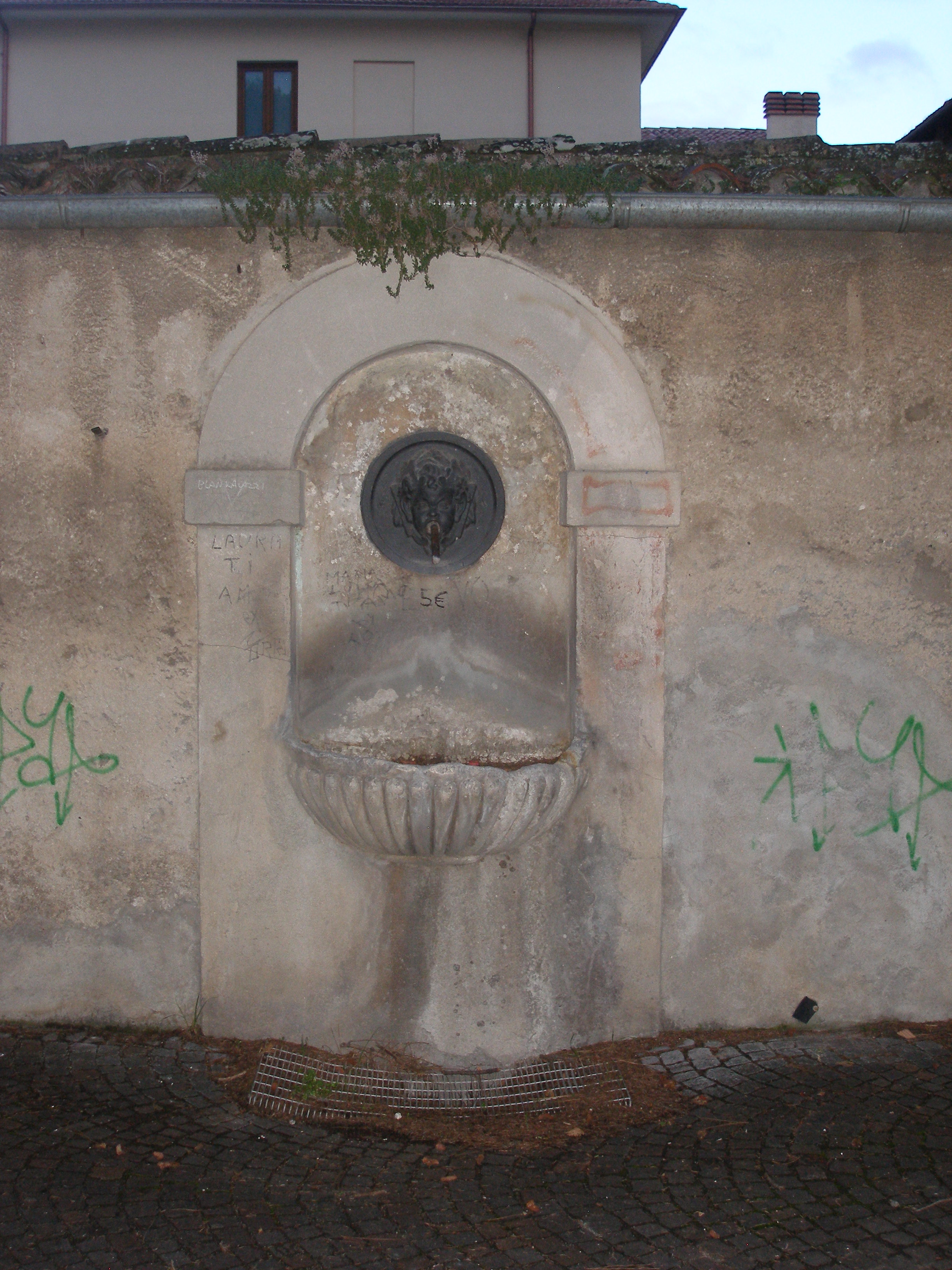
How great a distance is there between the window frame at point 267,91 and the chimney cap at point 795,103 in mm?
7176

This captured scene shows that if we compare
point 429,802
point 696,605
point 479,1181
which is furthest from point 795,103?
point 479,1181

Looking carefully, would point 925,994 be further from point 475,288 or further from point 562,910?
point 475,288

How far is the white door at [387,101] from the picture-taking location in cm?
1468

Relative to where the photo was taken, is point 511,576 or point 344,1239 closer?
point 344,1239

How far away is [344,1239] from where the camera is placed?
3047 millimetres

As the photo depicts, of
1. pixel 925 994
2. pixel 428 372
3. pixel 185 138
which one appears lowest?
pixel 925 994

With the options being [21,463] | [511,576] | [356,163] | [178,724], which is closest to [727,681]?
[511,576]

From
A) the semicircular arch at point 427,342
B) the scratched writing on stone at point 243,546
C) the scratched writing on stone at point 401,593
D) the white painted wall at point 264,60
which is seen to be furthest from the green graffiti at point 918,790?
the white painted wall at point 264,60

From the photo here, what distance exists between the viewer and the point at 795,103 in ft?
47.1

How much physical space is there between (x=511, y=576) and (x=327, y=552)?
82 cm

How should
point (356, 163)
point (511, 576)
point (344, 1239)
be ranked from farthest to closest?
point (511, 576)
point (356, 163)
point (344, 1239)

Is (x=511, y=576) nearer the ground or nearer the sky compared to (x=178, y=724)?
nearer the sky

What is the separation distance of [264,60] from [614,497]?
13.9 meters

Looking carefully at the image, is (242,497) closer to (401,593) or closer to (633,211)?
(401,593)
